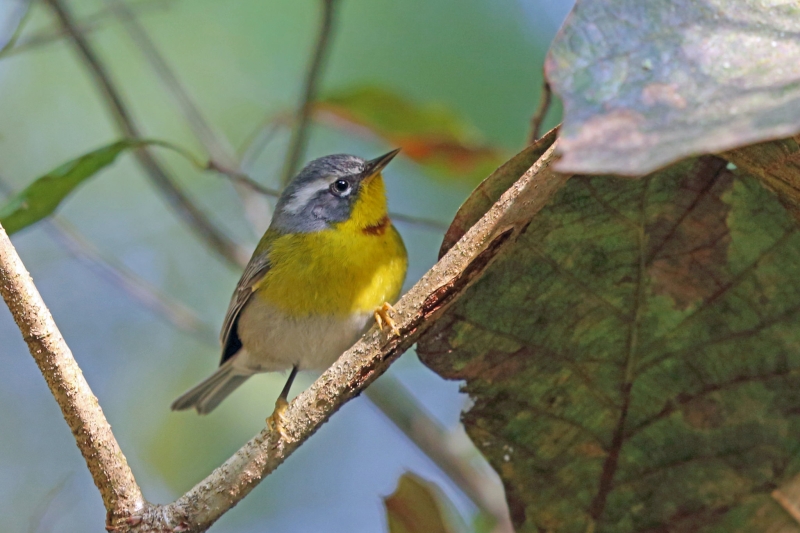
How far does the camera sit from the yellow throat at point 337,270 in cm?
301

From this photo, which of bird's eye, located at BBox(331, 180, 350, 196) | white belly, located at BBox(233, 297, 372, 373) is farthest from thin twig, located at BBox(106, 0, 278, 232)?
white belly, located at BBox(233, 297, 372, 373)

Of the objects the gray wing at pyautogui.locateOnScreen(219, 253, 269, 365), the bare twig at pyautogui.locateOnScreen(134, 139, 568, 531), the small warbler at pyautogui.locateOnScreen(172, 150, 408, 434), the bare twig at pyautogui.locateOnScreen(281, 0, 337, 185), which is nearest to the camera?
the bare twig at pyautogui.locateOnScreen(134, 139, 568, 531)

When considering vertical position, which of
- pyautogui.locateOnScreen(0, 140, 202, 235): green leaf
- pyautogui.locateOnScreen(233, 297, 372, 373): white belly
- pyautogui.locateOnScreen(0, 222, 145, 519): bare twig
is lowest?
pyautogui.locateOnScreen(0, 222, 145, 519): bare twig

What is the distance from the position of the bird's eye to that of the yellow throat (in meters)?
0.26

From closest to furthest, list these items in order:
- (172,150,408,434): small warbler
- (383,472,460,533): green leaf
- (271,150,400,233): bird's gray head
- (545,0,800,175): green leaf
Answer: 1. (545,0,800,175): green leaf
2. (383,472,460,533): green leaf
3. (172,150,408,434): small warbler
4. (271,150,400,233): bird's gray head

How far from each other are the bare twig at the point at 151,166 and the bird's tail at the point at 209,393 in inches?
19.2

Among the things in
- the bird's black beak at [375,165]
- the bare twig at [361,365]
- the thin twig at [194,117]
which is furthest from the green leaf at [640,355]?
the thin twig at [194,117]

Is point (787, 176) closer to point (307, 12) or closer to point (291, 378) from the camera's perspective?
point (291, 378)

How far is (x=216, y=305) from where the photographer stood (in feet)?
16.8

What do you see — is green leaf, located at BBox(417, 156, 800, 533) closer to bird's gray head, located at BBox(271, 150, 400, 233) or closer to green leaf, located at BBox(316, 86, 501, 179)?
green leaf, located at BBox(316, 86, 501, 179)

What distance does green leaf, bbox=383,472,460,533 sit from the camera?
1.75 meters

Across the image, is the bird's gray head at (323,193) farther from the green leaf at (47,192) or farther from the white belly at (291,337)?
the green leaf at (47,192)

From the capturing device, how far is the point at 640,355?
5.62 feet

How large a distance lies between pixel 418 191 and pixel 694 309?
3028 millimetres
